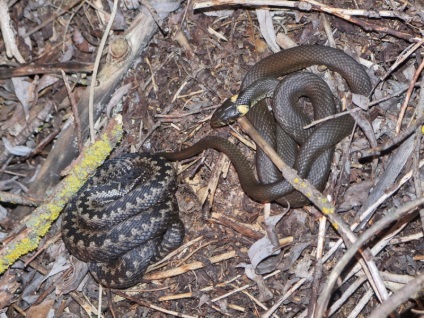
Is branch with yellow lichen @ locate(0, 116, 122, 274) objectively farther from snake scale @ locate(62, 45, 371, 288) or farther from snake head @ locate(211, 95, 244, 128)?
snake head @ locate(211, 95, 244, 128)

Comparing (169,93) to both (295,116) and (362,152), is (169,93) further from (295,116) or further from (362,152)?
(362,152)

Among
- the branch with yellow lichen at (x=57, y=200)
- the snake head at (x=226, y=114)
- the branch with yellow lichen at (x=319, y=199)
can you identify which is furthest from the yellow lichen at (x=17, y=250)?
the branch with yellow lichen at (x=319, y=199)

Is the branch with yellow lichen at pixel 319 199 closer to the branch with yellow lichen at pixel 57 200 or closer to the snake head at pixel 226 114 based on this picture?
the snake head at pixel 226 114

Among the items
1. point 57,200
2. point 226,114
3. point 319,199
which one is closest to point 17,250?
point 57,200

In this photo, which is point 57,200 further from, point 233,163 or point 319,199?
point 319,199

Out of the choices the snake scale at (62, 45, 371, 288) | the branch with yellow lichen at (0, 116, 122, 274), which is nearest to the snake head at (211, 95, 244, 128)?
the snake scale at (62, 45, 371, 288)
